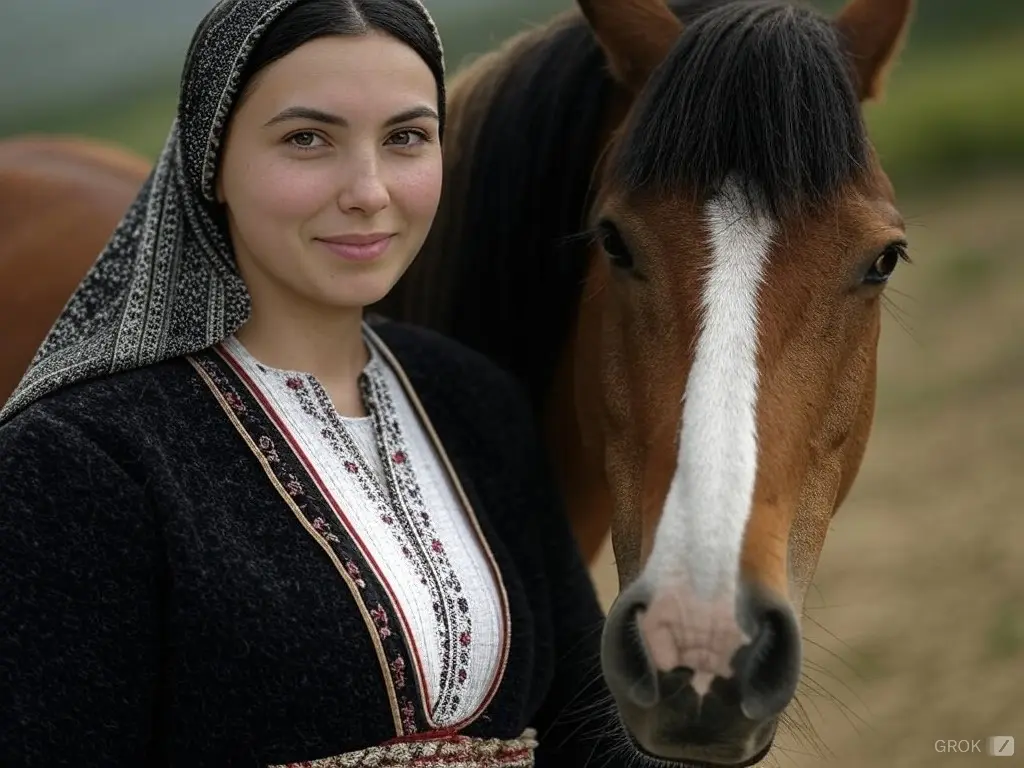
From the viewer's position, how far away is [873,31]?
218 cm

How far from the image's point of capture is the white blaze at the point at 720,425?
1532mm

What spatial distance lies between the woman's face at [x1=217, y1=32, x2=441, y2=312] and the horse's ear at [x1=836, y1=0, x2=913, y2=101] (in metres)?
0.83

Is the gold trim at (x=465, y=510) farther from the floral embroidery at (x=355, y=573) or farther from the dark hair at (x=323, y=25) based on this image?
the dark hair at (x=323, y=25)

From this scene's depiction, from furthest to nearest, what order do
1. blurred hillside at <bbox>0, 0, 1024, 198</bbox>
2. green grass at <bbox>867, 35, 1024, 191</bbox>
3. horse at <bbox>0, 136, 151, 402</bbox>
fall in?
blurred hillside at <bbox>0, 0, 1024, 198</bbox>, green grass at <bbox>867, 35, 1024, 191</bbox>, horse at <bbox>0, 136, 151, 402</bbox>

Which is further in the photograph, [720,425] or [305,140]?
[305,140]

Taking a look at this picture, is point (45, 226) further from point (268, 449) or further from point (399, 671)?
point (399, 671)

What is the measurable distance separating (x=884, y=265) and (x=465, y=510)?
31.3 inches

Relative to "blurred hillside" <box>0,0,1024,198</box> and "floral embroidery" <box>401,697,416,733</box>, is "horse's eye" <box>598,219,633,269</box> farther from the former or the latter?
"blurred hillside" <box>0,0,1024,198</box>

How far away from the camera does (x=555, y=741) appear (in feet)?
7.14

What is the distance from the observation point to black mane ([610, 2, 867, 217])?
1831mm

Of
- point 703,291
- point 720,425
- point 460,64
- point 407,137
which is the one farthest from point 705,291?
point 460,64

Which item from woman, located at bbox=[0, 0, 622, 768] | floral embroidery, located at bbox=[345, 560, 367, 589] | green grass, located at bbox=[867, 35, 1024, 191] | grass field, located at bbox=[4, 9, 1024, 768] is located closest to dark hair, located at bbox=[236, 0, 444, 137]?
woman, located at bbox=[0, 0, 622, 768]

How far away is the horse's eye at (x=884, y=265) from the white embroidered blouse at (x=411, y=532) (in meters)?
0.76

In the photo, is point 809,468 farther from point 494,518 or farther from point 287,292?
point 287,292
